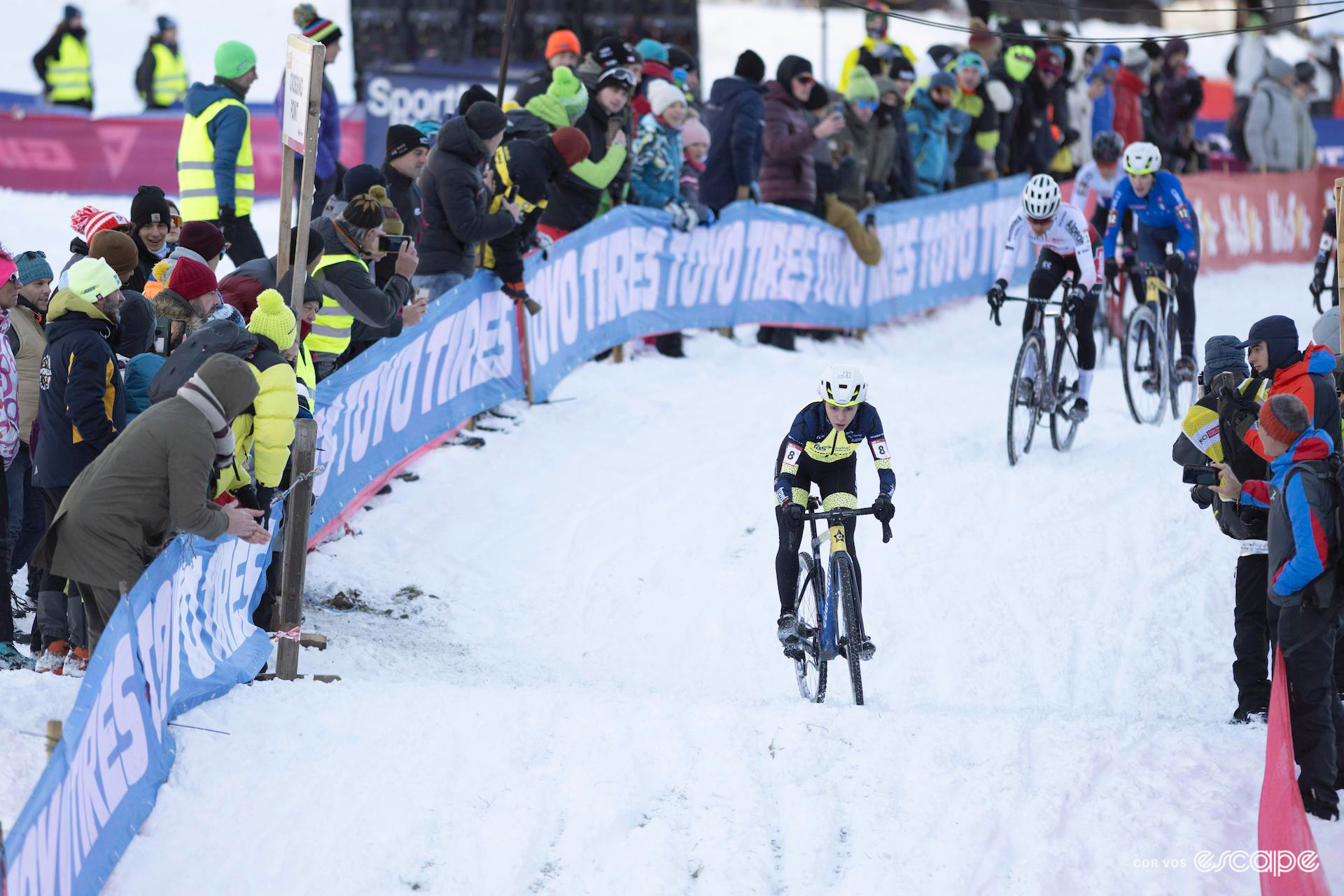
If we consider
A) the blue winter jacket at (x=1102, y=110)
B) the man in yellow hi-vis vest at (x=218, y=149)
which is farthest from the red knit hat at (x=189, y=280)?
the blue winter jacket at (x=1102, y=110)

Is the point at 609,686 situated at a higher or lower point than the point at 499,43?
lower

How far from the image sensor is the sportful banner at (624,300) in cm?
999

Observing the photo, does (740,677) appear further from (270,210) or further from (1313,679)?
(270,210)

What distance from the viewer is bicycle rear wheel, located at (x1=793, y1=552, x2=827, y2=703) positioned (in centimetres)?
804

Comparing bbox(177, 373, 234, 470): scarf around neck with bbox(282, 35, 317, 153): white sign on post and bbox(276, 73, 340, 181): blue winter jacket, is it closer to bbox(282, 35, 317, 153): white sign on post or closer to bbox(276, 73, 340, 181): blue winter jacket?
bbox(282, 35, 317, 153): white sign on post

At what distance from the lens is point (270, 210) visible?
677 inches

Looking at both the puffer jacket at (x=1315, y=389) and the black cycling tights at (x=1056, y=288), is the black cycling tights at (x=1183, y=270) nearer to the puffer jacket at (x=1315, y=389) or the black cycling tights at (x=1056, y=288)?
the black cycling tights at (x=1056, y=288)

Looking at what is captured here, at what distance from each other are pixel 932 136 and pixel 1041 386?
7.12 m

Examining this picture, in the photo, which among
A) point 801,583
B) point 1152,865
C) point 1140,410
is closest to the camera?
point 1152,865

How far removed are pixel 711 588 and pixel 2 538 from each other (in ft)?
15.0

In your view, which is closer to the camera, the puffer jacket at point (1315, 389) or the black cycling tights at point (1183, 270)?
the puffer jacket at point (1315, 389)

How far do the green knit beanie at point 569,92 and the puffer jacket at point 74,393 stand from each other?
6072 mm

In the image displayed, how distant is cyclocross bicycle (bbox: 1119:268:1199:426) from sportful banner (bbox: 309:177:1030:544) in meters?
4.00

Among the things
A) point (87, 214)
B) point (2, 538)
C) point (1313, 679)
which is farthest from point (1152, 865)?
point (87, 214)
